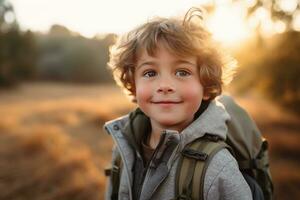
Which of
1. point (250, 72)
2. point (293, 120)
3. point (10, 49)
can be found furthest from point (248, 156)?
point (10, 49)

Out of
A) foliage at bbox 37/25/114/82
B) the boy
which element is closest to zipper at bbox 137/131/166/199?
the boy

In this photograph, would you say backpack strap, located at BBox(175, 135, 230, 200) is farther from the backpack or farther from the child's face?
the child's face

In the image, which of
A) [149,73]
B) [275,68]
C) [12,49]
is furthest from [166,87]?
[12,49]

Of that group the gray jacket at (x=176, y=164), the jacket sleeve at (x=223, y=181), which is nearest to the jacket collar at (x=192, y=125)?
the gray jacket at (x=176, y=164)

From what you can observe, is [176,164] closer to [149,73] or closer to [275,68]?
[149,73]

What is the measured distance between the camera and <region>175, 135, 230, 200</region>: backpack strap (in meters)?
1.57

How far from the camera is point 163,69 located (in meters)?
1.71

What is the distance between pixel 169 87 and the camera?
5.55 feet

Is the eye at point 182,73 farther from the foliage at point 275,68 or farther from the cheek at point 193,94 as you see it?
the foliage at point 275,68

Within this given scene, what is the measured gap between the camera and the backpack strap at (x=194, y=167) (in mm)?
1570

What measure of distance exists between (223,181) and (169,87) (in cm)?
42

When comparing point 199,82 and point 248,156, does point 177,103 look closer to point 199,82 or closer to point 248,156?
point 199,82

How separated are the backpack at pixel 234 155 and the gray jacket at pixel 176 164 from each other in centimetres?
3

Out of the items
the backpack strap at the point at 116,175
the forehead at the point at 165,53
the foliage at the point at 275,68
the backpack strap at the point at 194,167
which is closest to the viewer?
the backpack strap at the point at 194,167
